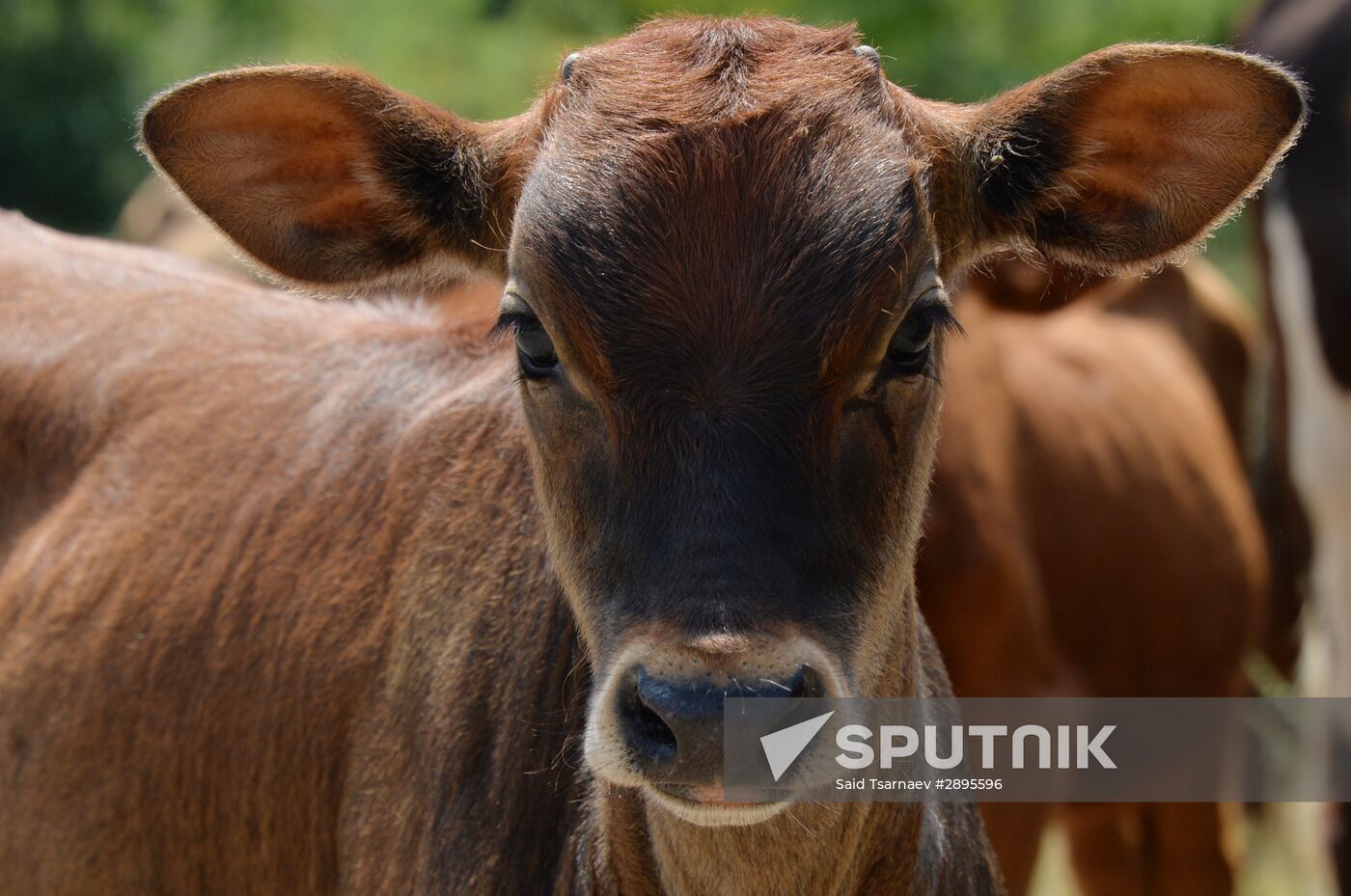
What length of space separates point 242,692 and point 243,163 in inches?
52.5

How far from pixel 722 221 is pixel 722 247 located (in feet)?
0.18

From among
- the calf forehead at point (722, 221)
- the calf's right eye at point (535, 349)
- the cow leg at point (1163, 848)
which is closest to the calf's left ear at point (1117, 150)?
the calf forehead at point (722, 221)

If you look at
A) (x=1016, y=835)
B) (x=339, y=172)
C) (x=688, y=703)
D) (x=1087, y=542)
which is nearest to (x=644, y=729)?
(x=688, y=703)

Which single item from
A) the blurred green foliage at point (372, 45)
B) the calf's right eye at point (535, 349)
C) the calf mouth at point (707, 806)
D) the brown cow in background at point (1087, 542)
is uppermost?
the blurred green foliage at point (372, 45)

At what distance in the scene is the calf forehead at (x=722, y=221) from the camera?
3240mm

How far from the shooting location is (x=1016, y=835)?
21.7 ft

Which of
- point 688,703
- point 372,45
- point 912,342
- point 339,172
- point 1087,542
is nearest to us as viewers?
point 688,703

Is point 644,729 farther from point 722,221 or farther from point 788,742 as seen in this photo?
point 722,221

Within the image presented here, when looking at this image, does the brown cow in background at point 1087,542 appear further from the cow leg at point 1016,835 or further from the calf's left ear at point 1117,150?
the calf's left ear at point 1117,150

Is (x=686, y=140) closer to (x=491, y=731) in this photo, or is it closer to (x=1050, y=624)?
(x=491, y=731)

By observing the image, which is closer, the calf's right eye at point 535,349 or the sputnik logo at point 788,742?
the sputnik logo at point 788,742

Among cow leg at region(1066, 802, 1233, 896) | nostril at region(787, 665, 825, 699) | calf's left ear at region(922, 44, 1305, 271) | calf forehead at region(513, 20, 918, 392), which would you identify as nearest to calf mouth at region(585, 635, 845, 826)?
nostril at region(787, 665, 825, 699)

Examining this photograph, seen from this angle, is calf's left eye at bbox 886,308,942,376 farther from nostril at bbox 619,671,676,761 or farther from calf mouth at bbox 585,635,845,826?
nostril at bbox 619,671,676,761

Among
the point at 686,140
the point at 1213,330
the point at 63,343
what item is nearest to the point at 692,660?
the point at 686,140
